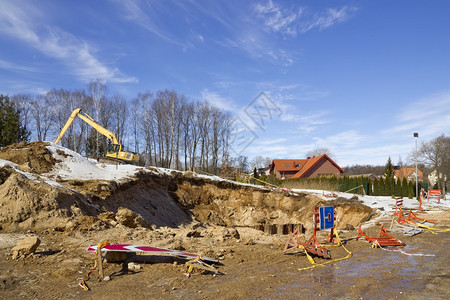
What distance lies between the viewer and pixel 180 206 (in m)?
20.4

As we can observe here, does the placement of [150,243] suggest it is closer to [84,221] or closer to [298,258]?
[84,221]

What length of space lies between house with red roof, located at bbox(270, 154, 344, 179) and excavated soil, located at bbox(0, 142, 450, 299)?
1326 inches

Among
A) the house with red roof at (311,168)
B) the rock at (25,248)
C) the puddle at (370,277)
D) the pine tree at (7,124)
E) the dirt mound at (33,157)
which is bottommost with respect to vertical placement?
the puddle at (370,277)

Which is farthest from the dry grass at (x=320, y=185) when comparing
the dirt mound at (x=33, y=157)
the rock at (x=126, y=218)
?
the rock at (x=126, y=218)

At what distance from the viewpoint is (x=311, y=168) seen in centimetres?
5059

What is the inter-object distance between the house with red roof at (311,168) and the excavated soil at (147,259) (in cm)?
3369

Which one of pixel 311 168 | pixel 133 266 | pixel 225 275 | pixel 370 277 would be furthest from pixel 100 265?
pixel 311 168

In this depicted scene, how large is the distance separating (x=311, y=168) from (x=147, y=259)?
1802 inches

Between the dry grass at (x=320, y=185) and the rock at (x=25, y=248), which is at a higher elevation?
the dry grass at (x=320, y=185)

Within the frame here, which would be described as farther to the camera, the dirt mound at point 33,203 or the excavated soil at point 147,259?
the dirt mound at point 33,203

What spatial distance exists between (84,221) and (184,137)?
38.5 m

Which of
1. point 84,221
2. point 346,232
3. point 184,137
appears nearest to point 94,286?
point 84,221

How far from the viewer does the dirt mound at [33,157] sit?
605 inches

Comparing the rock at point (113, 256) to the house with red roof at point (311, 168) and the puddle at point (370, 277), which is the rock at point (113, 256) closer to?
the puddle at point (370, 277)
